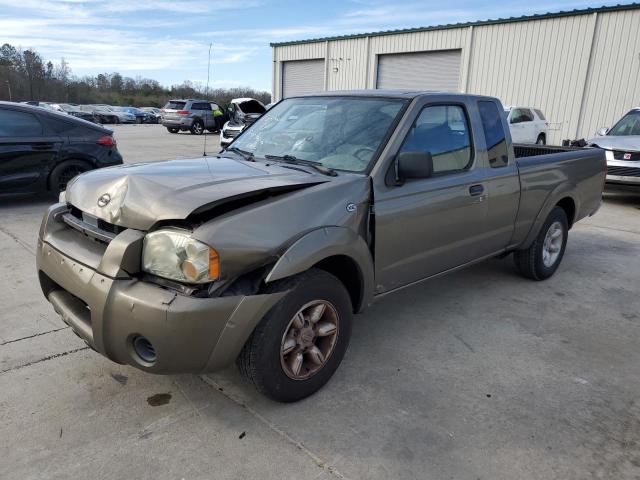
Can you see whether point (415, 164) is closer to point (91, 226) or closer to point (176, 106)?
point (91, 226)

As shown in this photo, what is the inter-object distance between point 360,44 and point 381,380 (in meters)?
23.7

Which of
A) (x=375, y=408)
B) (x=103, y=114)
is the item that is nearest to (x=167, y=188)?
(x=375, y=408)

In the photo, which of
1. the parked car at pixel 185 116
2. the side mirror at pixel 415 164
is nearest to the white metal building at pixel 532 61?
the parked car at pixel 185 116

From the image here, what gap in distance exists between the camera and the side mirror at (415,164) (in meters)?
3.17

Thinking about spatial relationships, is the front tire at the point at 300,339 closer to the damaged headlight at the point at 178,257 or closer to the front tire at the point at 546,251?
the damaged headlight at the point at 178,257

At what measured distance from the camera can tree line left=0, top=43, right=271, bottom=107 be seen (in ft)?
210

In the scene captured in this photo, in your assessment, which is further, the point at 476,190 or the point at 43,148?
the point at 43,148

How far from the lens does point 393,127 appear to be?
11.3ft

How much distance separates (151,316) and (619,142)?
10.2 m

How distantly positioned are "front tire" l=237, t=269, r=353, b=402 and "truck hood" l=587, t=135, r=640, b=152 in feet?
29.1

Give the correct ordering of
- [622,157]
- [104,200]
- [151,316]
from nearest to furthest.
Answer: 1. [151,316]
2. [104,200]
3. [622,157]

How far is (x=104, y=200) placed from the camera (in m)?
2.78

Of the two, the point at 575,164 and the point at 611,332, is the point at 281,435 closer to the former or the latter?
the point at 611,332

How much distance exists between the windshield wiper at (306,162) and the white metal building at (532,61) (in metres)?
17.6
